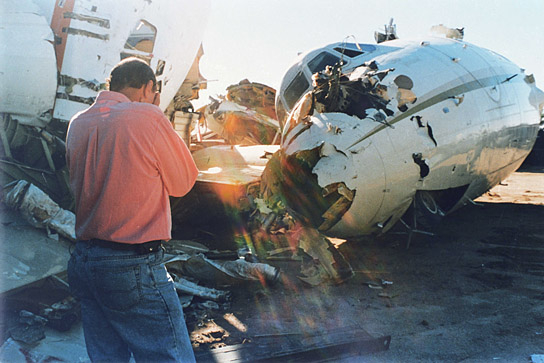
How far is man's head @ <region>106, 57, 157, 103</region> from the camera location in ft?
11.6

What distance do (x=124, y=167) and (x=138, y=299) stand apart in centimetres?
87

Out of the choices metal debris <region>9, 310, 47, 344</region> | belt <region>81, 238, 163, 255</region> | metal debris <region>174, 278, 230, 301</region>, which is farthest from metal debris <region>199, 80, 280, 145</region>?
belt <region>81, 238, 163, 255</region>

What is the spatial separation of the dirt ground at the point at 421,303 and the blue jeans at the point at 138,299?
246cm

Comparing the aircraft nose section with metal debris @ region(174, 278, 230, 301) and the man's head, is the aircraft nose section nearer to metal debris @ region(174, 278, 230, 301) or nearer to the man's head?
metal debris @ region(174, 278, 230, 301)

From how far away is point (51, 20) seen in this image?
34.1ft

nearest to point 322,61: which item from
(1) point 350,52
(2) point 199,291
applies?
(1) point 350,52

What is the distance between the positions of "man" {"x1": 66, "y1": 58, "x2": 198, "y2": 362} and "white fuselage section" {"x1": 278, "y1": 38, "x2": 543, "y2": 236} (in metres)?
3.96

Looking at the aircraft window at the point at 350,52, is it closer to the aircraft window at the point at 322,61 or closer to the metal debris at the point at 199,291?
the aircraft window at the point at 322,61

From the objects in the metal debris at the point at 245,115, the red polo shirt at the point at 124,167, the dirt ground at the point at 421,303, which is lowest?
the metal debris at the point at 245,115

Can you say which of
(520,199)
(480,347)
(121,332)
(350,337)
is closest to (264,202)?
(350,337)

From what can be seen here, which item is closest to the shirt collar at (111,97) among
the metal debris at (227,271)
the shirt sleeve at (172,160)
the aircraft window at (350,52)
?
the shirt sleeve at (172,160)

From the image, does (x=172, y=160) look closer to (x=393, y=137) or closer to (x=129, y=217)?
(x=129, y=217)

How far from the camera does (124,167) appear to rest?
327cm

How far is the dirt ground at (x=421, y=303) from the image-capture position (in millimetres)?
5812
